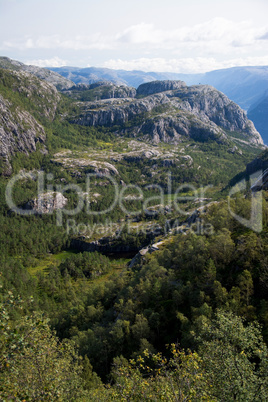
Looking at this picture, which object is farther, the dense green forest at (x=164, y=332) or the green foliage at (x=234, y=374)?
the green foliage at (x=234, y=374)

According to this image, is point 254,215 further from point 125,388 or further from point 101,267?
point 101,267

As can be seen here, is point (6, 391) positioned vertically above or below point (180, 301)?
above

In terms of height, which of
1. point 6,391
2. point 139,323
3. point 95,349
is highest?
point 6,391

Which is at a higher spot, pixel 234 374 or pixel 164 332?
pixel 234 374

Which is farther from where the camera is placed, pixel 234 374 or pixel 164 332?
pixel 164 332

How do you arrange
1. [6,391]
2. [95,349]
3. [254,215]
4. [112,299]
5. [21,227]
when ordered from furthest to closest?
[21,227], [112,299], [254,215], [95,349], [6,391]

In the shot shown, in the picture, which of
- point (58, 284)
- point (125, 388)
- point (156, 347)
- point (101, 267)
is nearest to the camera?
point (125, 388)


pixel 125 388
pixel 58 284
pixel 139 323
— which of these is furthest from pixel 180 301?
pixel 58 284

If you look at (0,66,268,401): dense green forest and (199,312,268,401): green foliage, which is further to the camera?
(199,312,268,401): green foliage

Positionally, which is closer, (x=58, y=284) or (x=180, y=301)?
(x=180, y=301)
